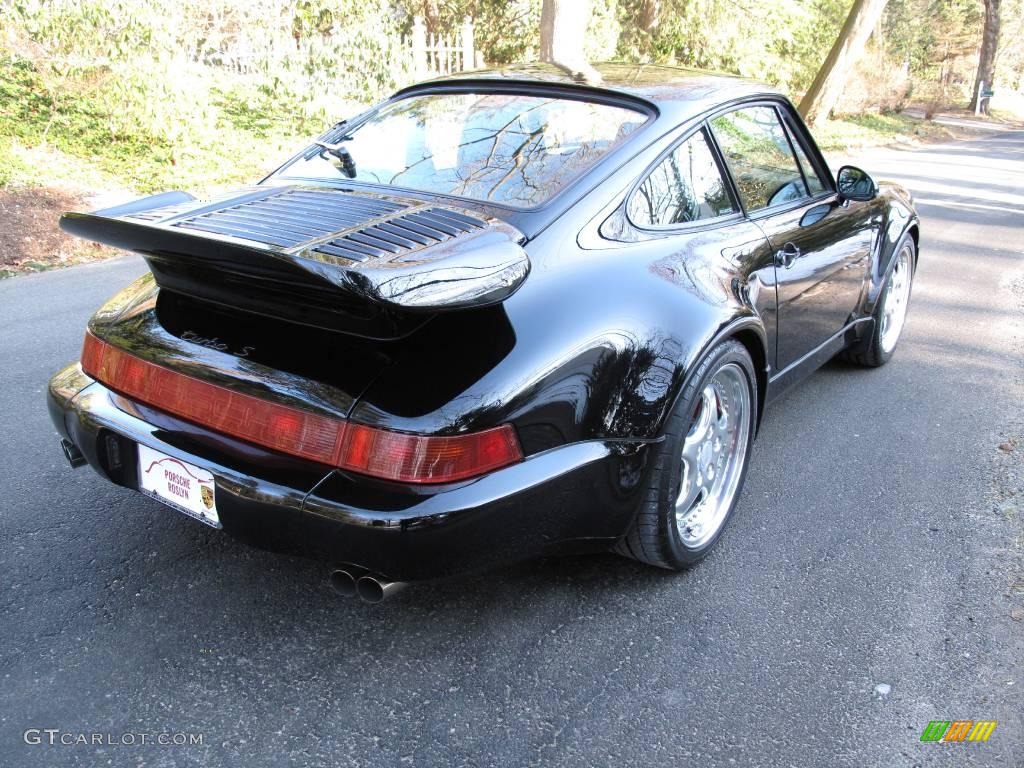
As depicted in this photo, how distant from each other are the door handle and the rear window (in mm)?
750

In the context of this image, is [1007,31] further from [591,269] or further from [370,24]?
[591,269]

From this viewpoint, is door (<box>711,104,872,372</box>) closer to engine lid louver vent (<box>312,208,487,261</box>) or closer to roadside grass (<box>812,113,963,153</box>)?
engine lid louver vent (<box>312,208,487,261</box>)

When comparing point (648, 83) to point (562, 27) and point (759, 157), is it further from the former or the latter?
point (562, 27)

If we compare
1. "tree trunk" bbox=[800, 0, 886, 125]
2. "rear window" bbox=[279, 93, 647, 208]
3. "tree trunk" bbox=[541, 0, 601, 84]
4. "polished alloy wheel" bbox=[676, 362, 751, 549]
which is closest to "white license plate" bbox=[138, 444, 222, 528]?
"rear window" bbox=[279, 93, 647, 208]

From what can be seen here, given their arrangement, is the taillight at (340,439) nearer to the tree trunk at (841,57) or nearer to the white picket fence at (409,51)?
the white picket fence at (409,51)

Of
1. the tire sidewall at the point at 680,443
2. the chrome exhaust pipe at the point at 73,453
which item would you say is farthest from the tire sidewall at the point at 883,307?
the chrome exhaust pipe at the point at 73,453

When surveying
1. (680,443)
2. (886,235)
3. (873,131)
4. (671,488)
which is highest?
(886,235)

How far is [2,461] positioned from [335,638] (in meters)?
1.78

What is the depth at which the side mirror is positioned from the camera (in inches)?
148

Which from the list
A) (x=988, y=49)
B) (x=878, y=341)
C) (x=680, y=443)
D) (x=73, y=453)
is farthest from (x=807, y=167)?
(x=988, y=49)

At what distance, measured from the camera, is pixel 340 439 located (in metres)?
2.00

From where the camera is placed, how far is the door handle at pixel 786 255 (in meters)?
3.12

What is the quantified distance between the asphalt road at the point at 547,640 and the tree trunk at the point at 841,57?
58.5 ft

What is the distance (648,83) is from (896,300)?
8.29ft
